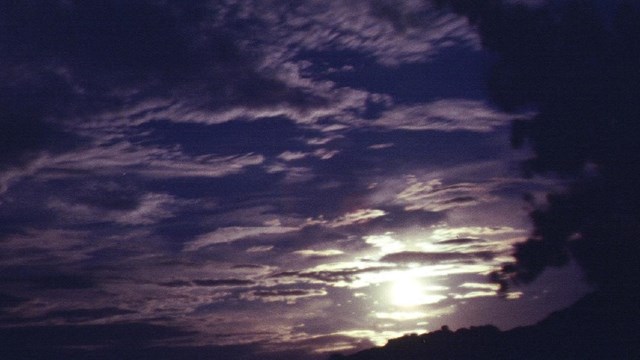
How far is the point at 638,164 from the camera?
46.6 m

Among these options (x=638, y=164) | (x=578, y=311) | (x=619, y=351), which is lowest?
(x=619, y=351)

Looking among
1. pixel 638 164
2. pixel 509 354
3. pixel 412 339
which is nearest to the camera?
pixel 638 164

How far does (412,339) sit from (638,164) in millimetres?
34966

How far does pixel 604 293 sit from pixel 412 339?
86.2ft

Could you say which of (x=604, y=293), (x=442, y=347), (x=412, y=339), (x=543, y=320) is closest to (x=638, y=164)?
(x=604, y=293)

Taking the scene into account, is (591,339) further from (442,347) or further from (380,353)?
(380,353)

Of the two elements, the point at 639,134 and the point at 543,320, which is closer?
the point at 639,134

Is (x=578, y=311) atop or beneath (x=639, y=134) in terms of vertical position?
beneath

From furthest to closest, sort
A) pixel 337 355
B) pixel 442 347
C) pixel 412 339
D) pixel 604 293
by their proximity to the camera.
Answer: pixel 337 355, pixel 412 339, pixel 442 347, pixel 604 293

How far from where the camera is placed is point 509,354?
56.2 metres

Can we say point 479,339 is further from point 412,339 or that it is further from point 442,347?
point 412,339

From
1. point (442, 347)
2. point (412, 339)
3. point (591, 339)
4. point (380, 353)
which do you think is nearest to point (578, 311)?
point (591, 339)

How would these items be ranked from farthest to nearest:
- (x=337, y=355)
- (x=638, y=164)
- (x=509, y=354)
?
(x=337, y=355)
(x=509, y=354)
(x=638, y=164)

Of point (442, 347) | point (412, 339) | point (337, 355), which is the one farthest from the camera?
point (337, 355)
